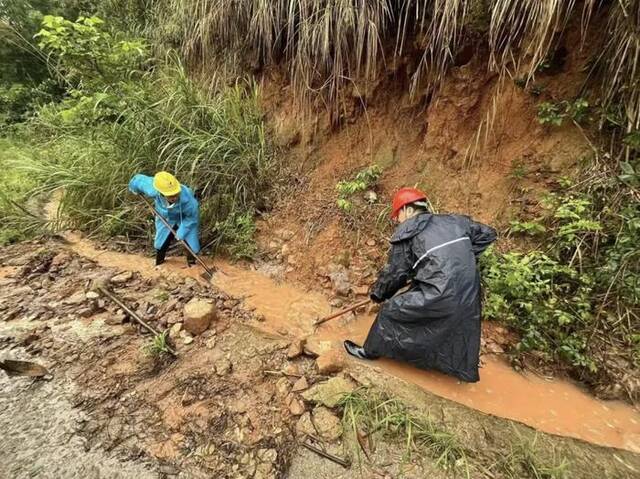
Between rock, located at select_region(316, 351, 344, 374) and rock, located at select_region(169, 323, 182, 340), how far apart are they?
1.11 metres

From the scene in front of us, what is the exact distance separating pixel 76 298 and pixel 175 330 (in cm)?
108

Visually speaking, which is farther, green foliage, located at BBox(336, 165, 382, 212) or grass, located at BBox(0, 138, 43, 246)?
grass, located at BBox(0, 138, 43, 246)

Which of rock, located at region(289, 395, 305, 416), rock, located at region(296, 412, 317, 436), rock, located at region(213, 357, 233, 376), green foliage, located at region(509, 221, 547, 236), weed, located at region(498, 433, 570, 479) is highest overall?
green foliage, located at region(509, 221, 547, 236)


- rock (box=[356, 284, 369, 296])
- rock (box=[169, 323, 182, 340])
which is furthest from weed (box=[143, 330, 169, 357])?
rock (box=[356, 284, 369, 296])

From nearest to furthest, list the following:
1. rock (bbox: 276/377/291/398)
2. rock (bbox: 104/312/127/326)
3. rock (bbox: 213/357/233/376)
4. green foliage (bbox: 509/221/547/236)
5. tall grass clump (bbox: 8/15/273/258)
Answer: rock (bbox: 276/377/291/398) < rock (bbox: 213/357/233/376) < rock (bbox: 104/312/127/326) < green foliage (bbox: 509/221/547/236) < tall grass clump (bbox: 8/15/273/258)

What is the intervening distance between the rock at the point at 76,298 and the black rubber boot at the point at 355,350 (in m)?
2.29

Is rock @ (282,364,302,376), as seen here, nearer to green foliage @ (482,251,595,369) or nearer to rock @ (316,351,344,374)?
rock @ (316,351,344,374)

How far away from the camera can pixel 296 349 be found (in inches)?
91.7

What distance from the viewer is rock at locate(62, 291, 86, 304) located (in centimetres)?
277

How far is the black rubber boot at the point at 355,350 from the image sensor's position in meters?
2.48

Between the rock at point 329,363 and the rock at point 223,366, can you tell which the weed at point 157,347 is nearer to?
the rock at point 223,366

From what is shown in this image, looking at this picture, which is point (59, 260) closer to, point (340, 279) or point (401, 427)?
point (340, 279)

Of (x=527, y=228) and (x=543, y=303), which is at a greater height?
(x=527, y=228)

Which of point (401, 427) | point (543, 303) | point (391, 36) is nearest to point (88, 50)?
point (391, 36)
